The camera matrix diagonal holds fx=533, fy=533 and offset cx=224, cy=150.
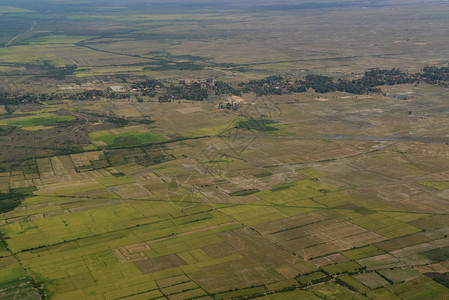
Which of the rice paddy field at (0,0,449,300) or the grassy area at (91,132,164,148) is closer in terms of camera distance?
the rice paddy field at (0,0,449,300)

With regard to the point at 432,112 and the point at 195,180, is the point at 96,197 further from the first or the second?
the point at 432,112

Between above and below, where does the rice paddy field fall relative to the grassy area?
below

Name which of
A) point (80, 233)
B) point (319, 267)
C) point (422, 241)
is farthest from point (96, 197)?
point (422, 241)

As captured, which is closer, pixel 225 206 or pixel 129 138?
pixel 225 206

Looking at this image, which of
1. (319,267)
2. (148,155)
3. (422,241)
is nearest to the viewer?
(319,267)

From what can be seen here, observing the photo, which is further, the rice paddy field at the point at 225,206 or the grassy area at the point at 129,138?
the grassy area at the point at 129,138

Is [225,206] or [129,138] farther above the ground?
[129,138]

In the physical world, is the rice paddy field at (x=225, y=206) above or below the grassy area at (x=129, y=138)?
below

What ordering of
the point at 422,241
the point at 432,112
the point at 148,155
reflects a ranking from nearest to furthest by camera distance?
the point at 422,241
the point at 148,155
the point at 432,112

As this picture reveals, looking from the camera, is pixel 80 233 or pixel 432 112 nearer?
pixel 80 233
